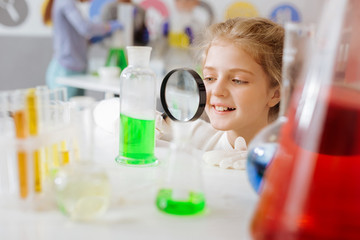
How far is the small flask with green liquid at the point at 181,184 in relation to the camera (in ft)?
1.66

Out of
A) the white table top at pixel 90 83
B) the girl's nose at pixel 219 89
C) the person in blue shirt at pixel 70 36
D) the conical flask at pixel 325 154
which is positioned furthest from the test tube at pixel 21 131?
the person in blue shirt at pixel 70 36

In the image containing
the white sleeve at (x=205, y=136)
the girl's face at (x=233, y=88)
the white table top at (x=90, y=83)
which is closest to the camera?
the girl's face at (x=233, y=88)

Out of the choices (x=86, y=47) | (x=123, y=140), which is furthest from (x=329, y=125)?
(x=86, y=47)

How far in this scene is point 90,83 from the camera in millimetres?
2270

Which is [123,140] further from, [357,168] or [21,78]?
[21,78]

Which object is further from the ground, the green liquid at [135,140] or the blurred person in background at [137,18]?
the blurred person in background at [137,18]

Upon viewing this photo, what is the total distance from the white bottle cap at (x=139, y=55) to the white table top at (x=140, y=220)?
0.19m

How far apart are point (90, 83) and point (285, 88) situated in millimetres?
1892

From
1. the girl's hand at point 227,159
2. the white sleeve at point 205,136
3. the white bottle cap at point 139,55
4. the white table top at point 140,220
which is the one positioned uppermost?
the white bottle cap at point 139,55

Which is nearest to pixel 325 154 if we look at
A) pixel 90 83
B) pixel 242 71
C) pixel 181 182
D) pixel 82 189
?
pixel 181 182

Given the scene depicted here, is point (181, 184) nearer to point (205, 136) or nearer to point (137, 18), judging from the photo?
point (205, 136)

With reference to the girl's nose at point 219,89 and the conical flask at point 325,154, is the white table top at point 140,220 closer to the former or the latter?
the conical flask at point 325,154

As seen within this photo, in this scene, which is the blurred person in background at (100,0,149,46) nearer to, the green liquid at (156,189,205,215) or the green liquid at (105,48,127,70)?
the green liquid at (105,48,127,70)

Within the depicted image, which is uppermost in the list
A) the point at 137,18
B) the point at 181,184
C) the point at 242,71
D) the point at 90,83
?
the point at 137,18
